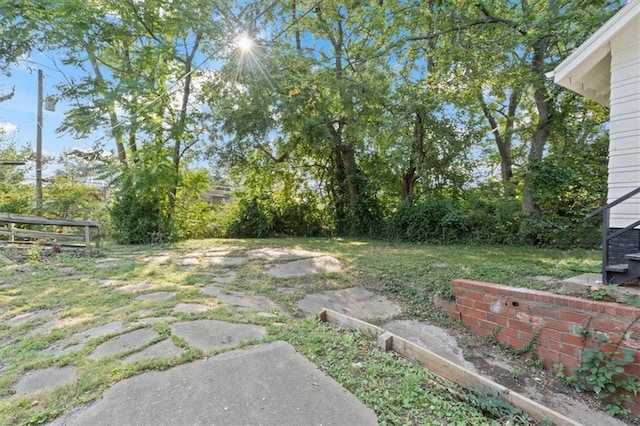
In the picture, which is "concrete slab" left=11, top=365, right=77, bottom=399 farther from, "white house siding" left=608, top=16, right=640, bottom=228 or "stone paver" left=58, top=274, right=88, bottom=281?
"white house siding" left=608, top=16, right=640, bottom=228

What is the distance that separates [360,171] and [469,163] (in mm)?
3394

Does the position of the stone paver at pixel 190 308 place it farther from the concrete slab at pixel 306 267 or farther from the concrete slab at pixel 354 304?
the concrete slab at pixel 306 267

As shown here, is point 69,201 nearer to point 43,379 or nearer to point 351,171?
point 351,171

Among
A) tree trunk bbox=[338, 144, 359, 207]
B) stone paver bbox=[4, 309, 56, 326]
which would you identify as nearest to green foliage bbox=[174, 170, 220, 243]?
tree trunk bbox=[338, 144, 359, 207]

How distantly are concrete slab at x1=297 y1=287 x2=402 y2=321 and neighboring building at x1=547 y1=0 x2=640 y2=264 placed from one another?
251 cm

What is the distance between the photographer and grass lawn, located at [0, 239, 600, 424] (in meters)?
1.68

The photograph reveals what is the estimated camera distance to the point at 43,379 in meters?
1.86

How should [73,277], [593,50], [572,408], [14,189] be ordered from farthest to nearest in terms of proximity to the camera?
1. [14,189]
2. [73,277]
3. [593,50]
4. [572,408]

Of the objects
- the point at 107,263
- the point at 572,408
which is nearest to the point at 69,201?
the point at 107,263

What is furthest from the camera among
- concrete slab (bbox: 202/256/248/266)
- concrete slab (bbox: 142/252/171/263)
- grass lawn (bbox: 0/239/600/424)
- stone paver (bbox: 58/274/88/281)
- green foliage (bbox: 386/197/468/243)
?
green foliage (bbox: 386/197/468/243)

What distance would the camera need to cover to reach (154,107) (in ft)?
26.9

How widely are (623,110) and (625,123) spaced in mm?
145

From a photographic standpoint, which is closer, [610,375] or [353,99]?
[610,375]

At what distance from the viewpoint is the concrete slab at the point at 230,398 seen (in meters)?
1.49
